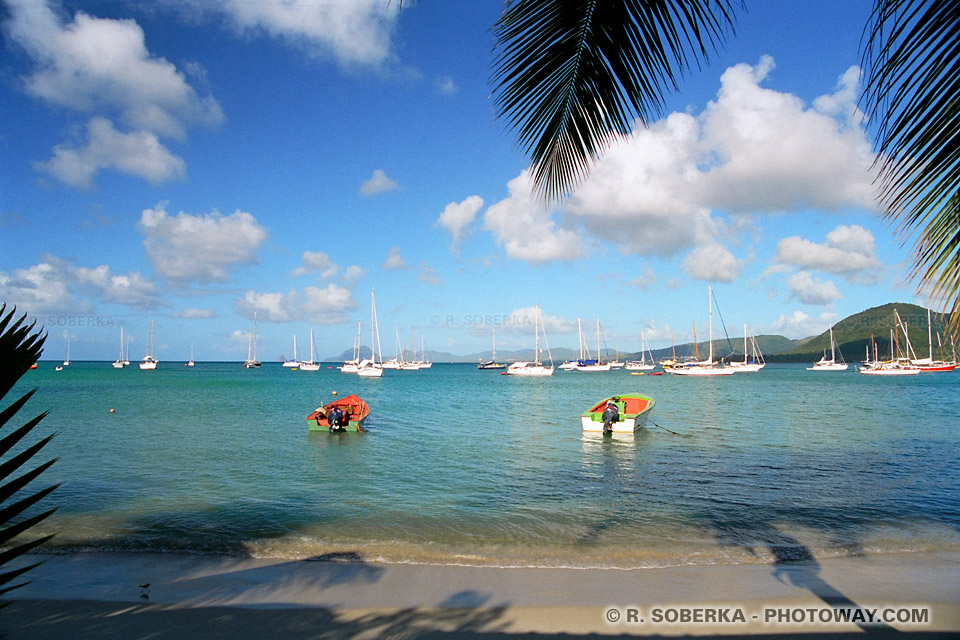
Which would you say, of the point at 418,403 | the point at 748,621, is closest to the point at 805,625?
the point at 748,621

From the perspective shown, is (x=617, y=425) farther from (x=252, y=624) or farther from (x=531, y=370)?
(x=531, y=370)

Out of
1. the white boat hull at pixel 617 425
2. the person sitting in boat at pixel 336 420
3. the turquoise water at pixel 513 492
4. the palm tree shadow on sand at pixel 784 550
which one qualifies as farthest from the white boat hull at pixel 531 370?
the palm tree shadow on sand at pixel 784 550

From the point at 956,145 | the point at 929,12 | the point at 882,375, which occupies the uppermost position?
the point at 929,12

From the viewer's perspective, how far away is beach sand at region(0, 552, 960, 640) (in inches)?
261

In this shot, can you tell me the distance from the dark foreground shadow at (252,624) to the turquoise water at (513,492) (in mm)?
2381

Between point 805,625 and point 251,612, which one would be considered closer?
point 805,625

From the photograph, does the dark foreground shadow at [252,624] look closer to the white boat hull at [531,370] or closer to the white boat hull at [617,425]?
the white boat hull at [617,425]

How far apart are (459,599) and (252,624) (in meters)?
2.69

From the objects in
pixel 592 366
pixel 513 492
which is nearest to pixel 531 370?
pixel 592 366

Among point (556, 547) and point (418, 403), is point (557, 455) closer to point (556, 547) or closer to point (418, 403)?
point (556, 547)

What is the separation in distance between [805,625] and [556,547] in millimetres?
4145

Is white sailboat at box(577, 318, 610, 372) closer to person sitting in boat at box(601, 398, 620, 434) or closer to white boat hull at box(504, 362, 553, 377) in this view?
white boat hull at box(504, 362, 553, 377)

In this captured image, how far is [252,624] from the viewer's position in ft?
22.4

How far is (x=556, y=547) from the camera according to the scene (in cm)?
991
